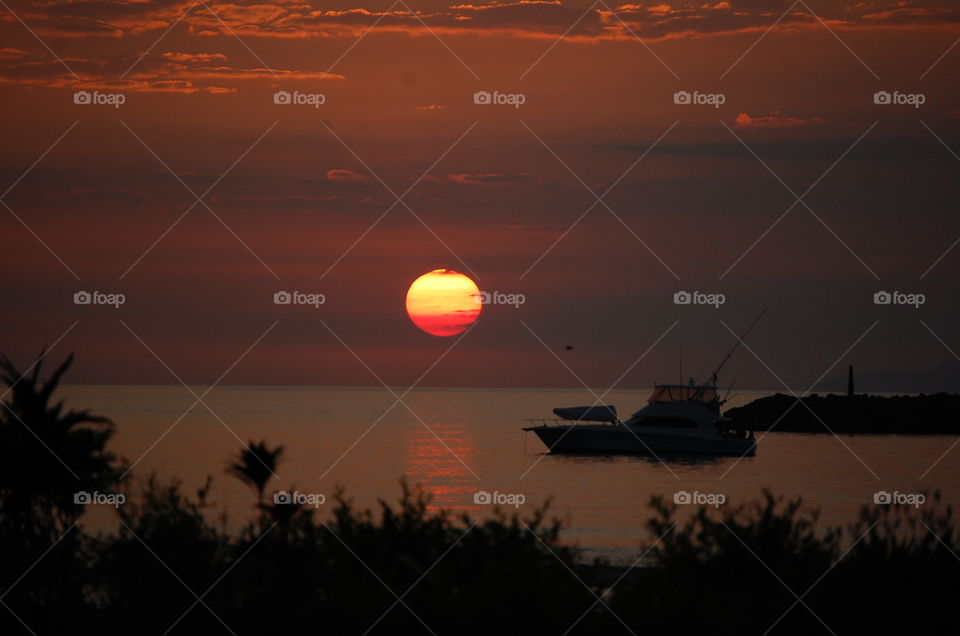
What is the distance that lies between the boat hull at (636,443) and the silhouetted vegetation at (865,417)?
81589 mm

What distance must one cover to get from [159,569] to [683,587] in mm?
9709

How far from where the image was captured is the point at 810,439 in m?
166

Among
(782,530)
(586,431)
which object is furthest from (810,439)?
(782,530)

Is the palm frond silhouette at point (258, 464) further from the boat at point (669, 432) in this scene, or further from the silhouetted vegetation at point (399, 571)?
the boat at point (669, 432)

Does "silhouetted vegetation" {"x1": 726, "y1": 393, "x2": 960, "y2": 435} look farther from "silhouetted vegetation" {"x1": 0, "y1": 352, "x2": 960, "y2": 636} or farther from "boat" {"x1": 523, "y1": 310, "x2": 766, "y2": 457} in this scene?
"silhouetted vegetation" {"x1": 0, "y1": 352, "x2": 960, "y2": 636}

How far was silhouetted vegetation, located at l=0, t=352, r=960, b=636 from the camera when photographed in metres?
17.8

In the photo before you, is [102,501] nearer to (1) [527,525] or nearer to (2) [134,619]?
(2) [134,619]

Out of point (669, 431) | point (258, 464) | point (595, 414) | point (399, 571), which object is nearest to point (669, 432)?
point (669, 431)

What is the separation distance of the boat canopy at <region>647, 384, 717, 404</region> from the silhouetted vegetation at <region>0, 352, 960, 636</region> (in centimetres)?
6859

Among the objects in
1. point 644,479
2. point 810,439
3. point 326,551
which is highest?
point 810,439

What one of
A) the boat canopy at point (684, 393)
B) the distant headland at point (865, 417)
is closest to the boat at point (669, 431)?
the boat canopy at point (684, 393)

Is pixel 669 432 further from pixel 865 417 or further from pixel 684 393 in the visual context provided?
pixel 865 417

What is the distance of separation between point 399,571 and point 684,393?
243 ft

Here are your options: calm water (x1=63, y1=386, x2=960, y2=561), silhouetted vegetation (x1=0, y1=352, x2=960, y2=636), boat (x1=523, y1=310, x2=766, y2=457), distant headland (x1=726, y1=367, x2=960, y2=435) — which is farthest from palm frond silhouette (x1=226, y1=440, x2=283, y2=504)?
distant headland (x1=726, y1=367, x2=960, y2=435)
